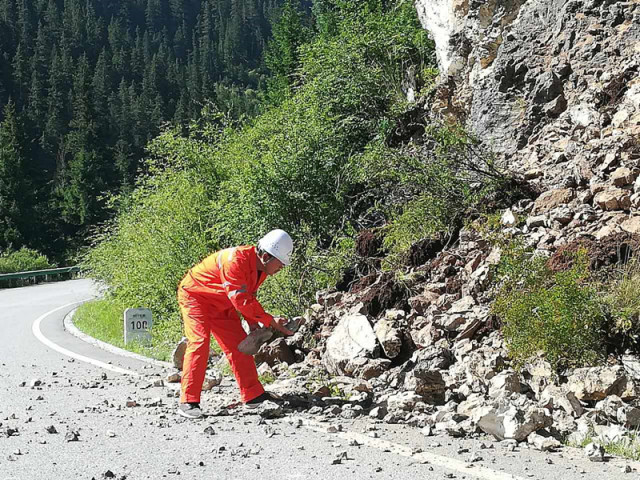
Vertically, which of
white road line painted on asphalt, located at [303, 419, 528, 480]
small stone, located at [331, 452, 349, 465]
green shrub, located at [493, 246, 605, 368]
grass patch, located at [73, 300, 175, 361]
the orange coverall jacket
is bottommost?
grass patch, located at [73, 300, 175, 361]

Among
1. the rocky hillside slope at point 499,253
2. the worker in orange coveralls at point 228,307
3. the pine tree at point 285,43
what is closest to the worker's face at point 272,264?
the worker in orange coveralls at point 228,307

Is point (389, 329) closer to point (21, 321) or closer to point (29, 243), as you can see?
point (21, 321)

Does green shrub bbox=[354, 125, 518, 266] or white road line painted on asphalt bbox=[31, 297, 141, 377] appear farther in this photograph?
green shrub bbox=[354, 125, 518, 266]

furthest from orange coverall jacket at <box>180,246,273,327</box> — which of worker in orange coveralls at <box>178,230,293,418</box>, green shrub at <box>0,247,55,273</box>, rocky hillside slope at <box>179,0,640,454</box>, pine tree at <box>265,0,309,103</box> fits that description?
green shrub at <box>0,247,55,273</box>

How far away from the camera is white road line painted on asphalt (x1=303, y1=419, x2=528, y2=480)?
15.8 feet

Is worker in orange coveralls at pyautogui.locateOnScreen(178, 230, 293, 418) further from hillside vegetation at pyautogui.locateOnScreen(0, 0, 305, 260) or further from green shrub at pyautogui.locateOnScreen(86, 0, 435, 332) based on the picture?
hillside vegetation at pyautogui.locateOnScreen(0, 0, 305, 260)

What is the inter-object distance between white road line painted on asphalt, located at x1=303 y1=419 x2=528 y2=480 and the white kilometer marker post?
6.68m

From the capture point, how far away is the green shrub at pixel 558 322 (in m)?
6.69

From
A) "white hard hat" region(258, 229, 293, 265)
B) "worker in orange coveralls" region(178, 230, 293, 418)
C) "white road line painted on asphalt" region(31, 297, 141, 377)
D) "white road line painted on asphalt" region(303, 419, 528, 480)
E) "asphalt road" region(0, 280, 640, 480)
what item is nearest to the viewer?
"white road line painted on asphalt" region(303, 419, 528, 480)

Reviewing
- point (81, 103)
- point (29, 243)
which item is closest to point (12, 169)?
point (29, 243)

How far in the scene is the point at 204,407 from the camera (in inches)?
283

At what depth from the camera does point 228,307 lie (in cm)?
723

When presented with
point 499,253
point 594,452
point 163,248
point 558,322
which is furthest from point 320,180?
point 594,452

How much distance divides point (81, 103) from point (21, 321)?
7966cm
